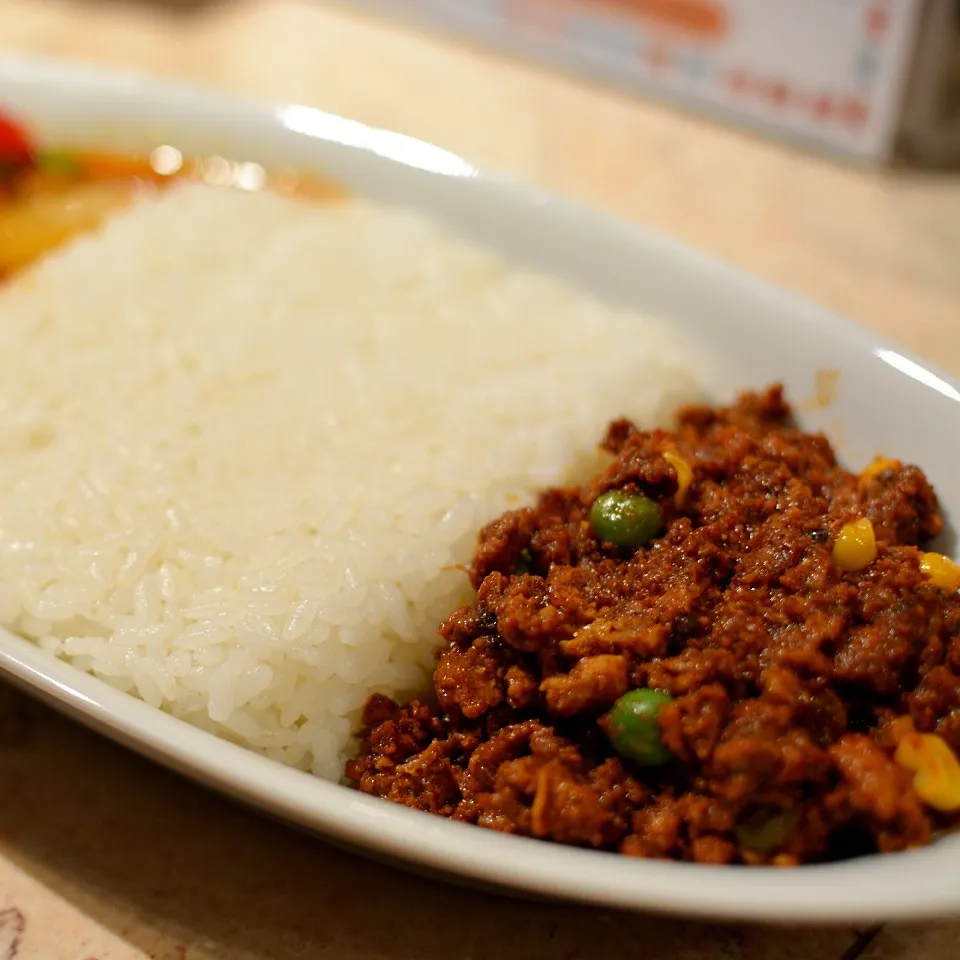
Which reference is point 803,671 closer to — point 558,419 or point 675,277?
point 558,419

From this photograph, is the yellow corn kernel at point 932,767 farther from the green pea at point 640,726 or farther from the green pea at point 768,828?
the green pea at point 640,726

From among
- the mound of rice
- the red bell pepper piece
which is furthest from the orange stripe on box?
the red bell pepper piece

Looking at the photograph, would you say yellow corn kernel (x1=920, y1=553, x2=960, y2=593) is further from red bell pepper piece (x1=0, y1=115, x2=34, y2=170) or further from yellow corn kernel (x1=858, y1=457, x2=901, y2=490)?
red bell pepper piece (x1=0, y1=115, x2=34, y2=170)

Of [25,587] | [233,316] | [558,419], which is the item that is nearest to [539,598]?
[558,419]

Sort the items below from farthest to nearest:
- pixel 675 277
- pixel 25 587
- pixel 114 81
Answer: pixel 114 81 < pixel 675 277 < pixel 25 587

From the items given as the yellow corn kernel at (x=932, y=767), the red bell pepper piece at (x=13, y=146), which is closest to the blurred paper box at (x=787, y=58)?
the red bell pepper piece at (x=13, y=146)

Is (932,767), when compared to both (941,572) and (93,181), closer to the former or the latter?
(941,572)
